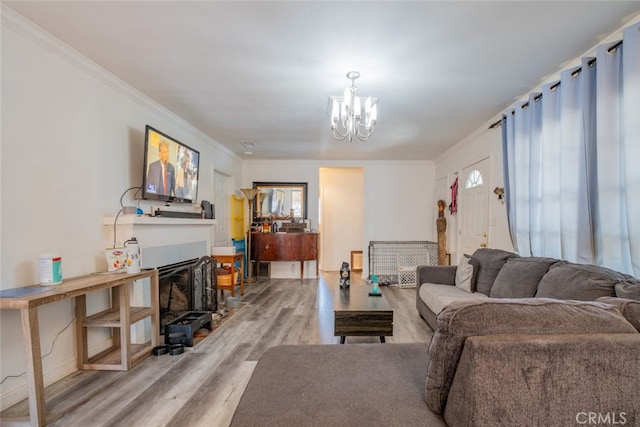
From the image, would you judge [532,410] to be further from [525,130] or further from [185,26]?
[525,130]

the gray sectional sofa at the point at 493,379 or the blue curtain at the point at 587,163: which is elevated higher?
the blue curtain at the point at 587,163

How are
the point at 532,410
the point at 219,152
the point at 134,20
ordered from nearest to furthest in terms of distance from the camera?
the point at 532,410 < the point at 134,20 < the point at 219,152

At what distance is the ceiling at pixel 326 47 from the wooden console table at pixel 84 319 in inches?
66.0

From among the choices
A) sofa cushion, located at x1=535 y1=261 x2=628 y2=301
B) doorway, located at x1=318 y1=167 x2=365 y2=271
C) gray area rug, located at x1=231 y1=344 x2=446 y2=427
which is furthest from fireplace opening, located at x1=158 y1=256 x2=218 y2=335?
doorway, located at x1=318 y1=167 x2=365 y2=271

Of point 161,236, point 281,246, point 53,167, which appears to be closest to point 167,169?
point 161,236

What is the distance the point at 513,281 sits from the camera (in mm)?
2389

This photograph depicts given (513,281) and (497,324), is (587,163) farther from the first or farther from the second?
(497,324)

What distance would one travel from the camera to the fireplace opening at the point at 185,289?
9.87ft

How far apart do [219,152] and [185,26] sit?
3.15m

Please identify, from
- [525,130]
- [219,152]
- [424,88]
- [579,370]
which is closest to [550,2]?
[424,88]

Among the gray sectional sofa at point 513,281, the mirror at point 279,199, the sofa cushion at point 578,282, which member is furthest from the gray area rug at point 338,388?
the mirror at point 279,199

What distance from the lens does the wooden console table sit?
154cm

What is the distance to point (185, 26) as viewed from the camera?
5.98 ft

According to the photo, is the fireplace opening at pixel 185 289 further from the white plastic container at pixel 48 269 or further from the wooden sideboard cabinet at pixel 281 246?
the wooden sideboard cabinet at pixel 281 246
